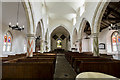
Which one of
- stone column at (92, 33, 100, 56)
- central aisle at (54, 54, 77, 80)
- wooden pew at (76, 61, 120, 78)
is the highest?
stone column at (92, 33, 100, 56)

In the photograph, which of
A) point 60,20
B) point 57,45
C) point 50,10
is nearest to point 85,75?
point 50,10

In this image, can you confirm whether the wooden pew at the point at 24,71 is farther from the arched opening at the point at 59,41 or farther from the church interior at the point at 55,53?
the arched opening at the point at 59,41

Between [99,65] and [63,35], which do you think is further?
[63,35]

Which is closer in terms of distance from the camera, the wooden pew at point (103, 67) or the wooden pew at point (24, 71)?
the wooden pew at point (24, 71)

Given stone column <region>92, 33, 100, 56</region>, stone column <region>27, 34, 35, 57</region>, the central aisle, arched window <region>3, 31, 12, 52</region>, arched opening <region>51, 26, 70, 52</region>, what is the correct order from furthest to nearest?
arched opening <region>51, 26, 70, 52</region>, arched window <region>3, 31, 12, 52</region>, stone column <region>92, 33, 100, 56</region>, stone column <region>27, 34, 35, 57</region>, the central aisle

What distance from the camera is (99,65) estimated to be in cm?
338

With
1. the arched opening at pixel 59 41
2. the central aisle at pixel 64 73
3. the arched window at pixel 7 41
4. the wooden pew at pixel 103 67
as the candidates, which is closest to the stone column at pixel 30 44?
the central aisle at pixel 64 73

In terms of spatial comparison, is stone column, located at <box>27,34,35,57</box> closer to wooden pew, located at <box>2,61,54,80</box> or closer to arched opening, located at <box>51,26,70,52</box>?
wooden pew, located at <box>2,61,54,80</box>

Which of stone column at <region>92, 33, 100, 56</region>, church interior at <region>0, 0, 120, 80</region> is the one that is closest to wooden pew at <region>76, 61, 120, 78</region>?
church interior at <region>0, 0, 120, 80</region>

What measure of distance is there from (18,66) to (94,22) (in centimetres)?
733

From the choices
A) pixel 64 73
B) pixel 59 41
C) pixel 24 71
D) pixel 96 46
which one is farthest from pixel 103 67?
pixel 59 41

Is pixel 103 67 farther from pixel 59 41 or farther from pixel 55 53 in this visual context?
pixel 59 41

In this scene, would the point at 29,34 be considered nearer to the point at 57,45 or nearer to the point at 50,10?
the point at 50,10

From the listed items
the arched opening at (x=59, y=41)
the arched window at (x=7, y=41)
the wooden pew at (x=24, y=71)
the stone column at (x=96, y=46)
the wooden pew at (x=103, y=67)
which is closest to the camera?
the wooden pew at (x=24, y=71)
